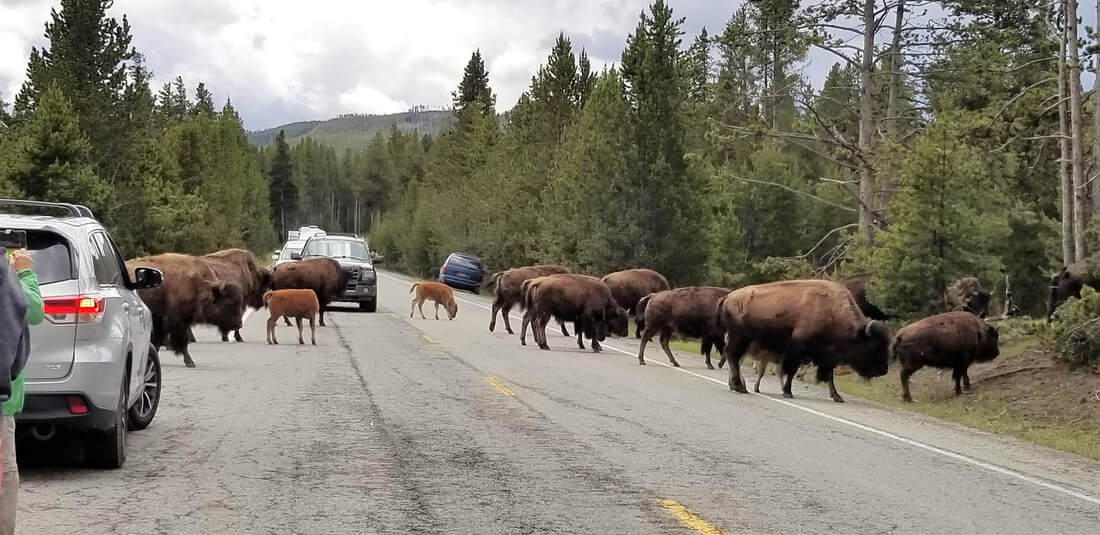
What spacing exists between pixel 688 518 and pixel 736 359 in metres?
9.03

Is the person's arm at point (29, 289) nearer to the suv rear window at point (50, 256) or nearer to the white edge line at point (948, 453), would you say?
the suv rear window at point (50, 256)

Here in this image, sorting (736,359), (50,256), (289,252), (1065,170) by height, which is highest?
(1065,170)

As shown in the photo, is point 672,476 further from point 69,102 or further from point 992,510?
point 69,102

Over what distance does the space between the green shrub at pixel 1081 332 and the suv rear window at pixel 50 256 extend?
1429 centimetres

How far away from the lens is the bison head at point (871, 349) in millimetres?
16109

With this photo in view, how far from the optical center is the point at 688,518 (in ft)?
24.7

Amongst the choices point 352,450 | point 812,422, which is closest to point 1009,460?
point 812,422

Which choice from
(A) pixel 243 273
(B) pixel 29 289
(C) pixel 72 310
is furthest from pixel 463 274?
(B) pixel 29 289

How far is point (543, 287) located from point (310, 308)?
458 centimetres

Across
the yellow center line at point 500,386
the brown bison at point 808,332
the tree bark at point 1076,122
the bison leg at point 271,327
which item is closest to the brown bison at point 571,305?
the bison leg at point 271,327

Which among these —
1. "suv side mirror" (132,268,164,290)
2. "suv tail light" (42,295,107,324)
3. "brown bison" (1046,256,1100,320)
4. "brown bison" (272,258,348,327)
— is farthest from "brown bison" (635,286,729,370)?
"suv tail light" (42,295,107,324)

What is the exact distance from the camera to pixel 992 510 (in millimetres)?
8289

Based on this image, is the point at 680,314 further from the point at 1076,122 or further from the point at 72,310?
the point at 72,310

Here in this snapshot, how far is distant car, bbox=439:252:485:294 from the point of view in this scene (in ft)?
174
